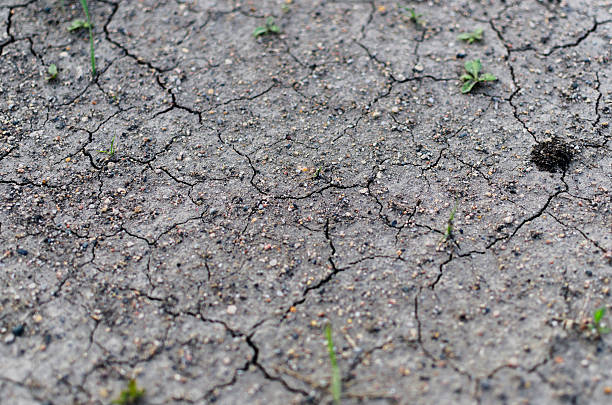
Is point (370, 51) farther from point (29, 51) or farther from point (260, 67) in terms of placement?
Answer: point (29, 51)

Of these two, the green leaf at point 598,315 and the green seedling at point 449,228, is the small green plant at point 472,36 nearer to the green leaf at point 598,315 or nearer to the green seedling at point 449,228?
the green seedling at point 449,228

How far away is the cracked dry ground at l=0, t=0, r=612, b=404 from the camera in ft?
9.10

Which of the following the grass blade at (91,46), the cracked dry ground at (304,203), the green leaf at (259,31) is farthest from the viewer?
the green leaf at (259,31)

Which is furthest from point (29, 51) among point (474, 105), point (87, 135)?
point (474, 105)

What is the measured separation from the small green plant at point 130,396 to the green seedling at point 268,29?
2.86 metres

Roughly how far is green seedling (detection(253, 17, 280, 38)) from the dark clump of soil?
2210 millimetres

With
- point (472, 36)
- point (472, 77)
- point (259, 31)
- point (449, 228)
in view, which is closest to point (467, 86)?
point (472, 77)

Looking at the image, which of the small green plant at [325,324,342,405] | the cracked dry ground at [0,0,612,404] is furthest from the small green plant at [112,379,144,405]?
the small green plant at [325,324,342,405]

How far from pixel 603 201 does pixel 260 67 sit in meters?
2.59

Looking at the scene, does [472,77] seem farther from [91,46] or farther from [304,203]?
[91,46]

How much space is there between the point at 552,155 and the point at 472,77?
854mm

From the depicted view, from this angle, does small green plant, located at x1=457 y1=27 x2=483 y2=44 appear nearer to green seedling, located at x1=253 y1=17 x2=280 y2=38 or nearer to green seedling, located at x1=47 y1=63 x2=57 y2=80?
green seedling, located at x1=253 y1=17 x2=280 y2=38

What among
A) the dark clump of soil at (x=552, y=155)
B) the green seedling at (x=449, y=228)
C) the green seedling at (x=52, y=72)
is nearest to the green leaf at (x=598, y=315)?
the green seedling at (x=449, y=228)

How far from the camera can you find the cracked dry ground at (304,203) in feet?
9.10
